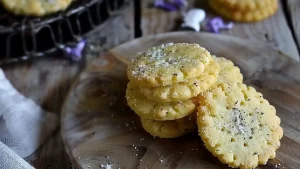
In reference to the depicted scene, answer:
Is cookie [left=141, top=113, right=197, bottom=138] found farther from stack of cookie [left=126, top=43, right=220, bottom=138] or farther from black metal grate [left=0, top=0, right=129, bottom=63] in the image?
black metal grate [left=0, top=0, right=129, bottom=63]

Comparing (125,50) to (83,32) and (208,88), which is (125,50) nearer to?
(83,32)

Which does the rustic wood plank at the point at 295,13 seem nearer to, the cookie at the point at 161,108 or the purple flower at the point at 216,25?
the purple flower at the point at 216,25

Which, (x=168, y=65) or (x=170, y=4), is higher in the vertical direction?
(x=168, y=65)

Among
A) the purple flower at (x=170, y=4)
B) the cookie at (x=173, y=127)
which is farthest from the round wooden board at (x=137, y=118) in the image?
the purple flower at (x=170, y=4)

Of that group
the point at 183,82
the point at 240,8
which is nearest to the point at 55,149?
the point at 183,82

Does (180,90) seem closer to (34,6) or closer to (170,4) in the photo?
(34,6)

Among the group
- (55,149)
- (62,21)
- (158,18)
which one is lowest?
(55,149)

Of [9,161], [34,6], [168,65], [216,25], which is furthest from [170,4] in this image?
[9,161]
